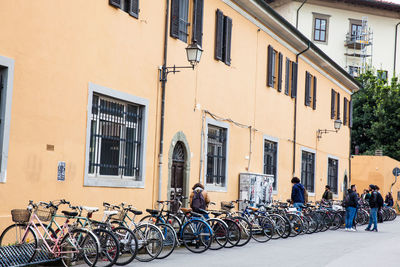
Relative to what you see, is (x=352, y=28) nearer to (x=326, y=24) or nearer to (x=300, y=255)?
(x=326, y=24)

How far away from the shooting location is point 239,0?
64.1 ft

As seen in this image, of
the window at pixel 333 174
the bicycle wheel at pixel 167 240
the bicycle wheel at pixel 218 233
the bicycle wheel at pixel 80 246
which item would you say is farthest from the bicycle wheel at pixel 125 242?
the window at pixel 333 174

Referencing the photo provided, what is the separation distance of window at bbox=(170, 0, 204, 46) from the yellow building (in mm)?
45

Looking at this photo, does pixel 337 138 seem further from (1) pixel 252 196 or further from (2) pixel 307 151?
(1) pixel 252 196

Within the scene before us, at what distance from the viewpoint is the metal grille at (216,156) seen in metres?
18.1

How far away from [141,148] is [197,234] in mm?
2669

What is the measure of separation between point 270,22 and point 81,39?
11309 millimetres

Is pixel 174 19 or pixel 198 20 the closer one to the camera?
pixel 174 19

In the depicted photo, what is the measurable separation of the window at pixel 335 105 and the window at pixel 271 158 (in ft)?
30.9

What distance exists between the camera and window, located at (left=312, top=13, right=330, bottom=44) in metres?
44.6

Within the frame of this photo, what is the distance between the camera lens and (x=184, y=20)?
653 inches

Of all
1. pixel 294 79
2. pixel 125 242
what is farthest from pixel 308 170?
pixel 125 242

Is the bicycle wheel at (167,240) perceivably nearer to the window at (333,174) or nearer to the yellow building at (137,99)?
the yellow building at (137,99)

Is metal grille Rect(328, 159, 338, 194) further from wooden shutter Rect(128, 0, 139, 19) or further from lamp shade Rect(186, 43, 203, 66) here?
wooden shutter Rect(128, 0, 139, 19)
